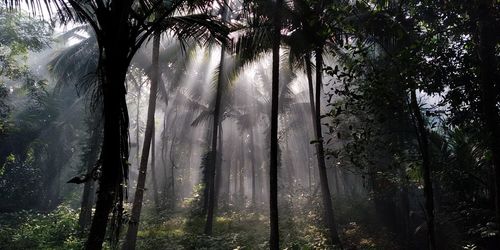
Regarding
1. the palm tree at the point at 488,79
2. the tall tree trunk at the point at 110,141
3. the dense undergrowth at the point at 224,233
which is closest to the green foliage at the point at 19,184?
the dense undergrowth at the point at 224,233

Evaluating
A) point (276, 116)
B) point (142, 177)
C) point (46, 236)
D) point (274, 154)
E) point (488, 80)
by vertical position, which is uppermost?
point (276, 116)

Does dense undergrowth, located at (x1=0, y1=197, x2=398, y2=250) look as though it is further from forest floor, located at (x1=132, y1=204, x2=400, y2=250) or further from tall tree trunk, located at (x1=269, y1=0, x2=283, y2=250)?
tall tree trunk, located at (x1=269, y1=0, x2=283, y2=250)

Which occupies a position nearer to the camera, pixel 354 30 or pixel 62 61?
pixel 354 30

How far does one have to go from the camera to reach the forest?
5059 millimetres

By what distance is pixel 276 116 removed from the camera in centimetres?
1030

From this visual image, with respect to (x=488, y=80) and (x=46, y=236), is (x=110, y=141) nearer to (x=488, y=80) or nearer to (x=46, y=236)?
(x=488, y=80)

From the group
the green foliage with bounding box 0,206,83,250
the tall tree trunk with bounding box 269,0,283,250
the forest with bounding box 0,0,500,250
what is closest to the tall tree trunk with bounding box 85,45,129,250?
the forest with bounding box 0,0,500,250

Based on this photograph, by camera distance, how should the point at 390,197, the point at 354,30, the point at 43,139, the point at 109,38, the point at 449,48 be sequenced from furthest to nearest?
the point at 43,139, the point at 390,197, the point at 449,48, the point at 354,30, the point at 109,38

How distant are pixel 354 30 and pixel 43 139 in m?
32.3

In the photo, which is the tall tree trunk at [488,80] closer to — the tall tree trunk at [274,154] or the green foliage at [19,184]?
the tall tree trunk at [274,154]

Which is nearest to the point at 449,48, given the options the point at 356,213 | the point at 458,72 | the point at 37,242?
the point at 458,72

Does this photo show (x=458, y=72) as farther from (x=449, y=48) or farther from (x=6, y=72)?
(x=6, y=72)

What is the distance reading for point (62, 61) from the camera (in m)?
21.8

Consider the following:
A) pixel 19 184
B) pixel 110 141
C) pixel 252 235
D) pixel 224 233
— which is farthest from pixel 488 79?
pixel 19 184
